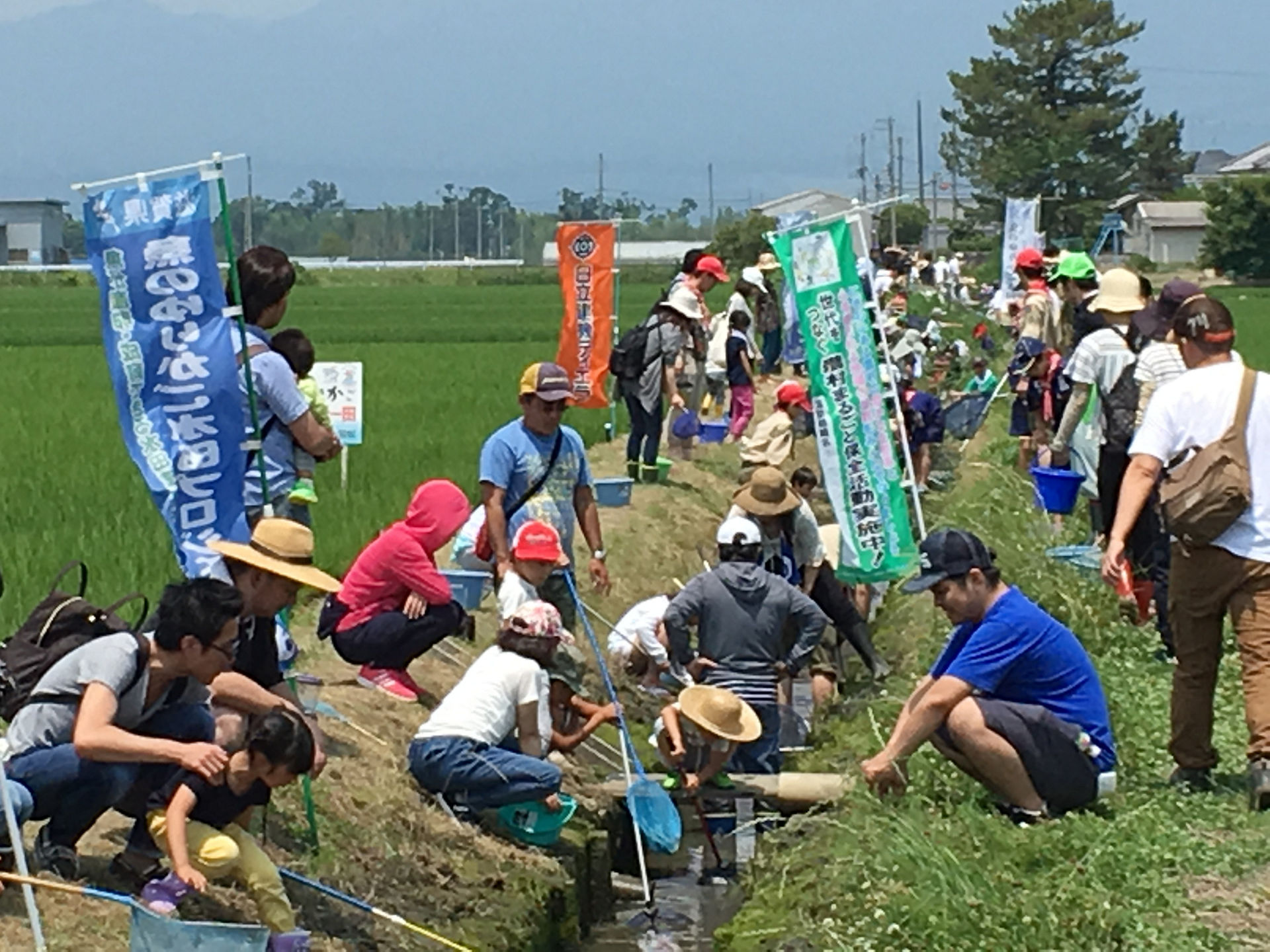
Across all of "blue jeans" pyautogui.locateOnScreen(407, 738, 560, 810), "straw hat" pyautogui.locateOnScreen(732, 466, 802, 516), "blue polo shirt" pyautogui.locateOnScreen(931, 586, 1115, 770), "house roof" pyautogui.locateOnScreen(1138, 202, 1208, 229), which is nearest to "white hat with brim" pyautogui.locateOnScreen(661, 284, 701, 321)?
"straw hat" pyautogui.locateOnScreen(732, 466, 802, 516)

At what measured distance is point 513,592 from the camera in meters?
8.02

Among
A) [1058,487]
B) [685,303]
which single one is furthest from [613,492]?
[1058,487]

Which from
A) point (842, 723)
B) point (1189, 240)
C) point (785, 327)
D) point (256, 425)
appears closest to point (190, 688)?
point (256, 425)

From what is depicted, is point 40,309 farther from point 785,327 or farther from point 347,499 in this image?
point 347,499

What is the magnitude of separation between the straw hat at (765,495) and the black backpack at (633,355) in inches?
175

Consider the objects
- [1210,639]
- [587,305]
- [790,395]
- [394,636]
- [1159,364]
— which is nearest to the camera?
[1210,639]

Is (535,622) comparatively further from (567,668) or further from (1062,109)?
(1062,109)

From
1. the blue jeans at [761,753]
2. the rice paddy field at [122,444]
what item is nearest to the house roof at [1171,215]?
the rice paddy field at [122,444]

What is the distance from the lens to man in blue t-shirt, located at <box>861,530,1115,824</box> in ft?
20.8

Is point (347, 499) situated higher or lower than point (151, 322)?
lower

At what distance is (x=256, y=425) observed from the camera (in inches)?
253

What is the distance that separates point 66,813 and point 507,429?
132 inches

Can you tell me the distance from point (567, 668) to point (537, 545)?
1.98 ft

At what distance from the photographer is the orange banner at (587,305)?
52.2ft
